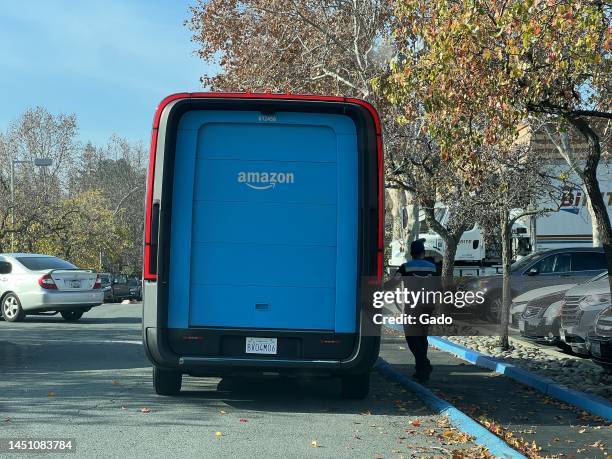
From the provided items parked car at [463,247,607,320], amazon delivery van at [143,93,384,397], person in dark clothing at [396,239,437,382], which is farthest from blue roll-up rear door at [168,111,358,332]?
parked car at [463,247,607,320]

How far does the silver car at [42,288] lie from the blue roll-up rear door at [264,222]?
12.8 metres

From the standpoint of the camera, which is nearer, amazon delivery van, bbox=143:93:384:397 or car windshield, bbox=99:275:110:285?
amazon delivery van, bbox=143:93:384:397

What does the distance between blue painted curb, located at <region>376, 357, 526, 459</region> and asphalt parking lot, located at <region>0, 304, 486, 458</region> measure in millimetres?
137

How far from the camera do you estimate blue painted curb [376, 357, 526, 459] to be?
7.28 metres

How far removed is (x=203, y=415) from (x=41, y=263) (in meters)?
14.2

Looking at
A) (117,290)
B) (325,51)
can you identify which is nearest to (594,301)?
(325,51)

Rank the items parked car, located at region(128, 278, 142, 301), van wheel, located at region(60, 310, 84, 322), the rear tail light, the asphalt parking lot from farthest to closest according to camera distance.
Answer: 1. parked car, located at region(128, 278, 142, 301)
2. van wheel, located at region(60, 310, 84, 322)
3. the rear tail light
4. the asphalt parking lot

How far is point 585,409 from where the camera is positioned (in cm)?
986

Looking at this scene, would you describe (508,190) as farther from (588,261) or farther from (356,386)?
(356,386)

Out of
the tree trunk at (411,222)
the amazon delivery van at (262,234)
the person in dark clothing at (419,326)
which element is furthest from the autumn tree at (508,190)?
the tree trunk at (411,222)

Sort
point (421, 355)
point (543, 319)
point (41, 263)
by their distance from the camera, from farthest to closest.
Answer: point (41, 263) < point (543, 319) < point (421, 355)

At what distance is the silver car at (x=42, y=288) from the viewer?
21.0 metres

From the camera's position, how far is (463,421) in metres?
8.58

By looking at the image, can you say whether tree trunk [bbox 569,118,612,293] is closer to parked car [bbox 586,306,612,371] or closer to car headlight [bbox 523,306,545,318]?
parked car [bbox 586,306,612,371]
